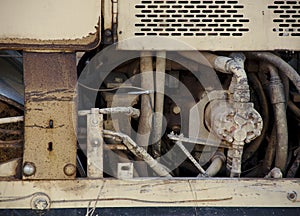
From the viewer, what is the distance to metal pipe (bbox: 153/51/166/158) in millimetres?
2668

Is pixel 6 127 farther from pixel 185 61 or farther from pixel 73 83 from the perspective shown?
pixel 185 61

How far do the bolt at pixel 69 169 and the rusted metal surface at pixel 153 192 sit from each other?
0.12ft

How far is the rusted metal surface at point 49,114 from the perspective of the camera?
97.5 inches

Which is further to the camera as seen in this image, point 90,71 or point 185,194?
point 90,71

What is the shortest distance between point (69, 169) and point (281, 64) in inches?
41.3

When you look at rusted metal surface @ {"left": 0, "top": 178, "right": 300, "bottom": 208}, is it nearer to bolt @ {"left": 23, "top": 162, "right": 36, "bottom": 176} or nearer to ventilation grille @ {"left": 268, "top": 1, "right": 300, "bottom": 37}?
bolt @ {"left": 23, "top": 162, "right": 36, "bottom": 176}

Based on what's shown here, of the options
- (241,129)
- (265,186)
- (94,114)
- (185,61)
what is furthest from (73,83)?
(265,186)

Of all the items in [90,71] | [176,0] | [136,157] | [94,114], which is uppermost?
[176,0]

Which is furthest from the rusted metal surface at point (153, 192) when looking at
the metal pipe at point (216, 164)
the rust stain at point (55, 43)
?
the rust stain at point (55, 43)

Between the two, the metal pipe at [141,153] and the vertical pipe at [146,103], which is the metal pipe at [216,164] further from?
the vertical pipe at [146,103]

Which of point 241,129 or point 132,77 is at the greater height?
point 132,77

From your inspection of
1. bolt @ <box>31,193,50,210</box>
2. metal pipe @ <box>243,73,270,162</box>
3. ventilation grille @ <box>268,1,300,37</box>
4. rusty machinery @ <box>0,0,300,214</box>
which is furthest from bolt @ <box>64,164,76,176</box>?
ventilation grille @ <box>268,1,300,37</box>

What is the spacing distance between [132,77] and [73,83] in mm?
367

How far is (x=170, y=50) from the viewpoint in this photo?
258 cm
